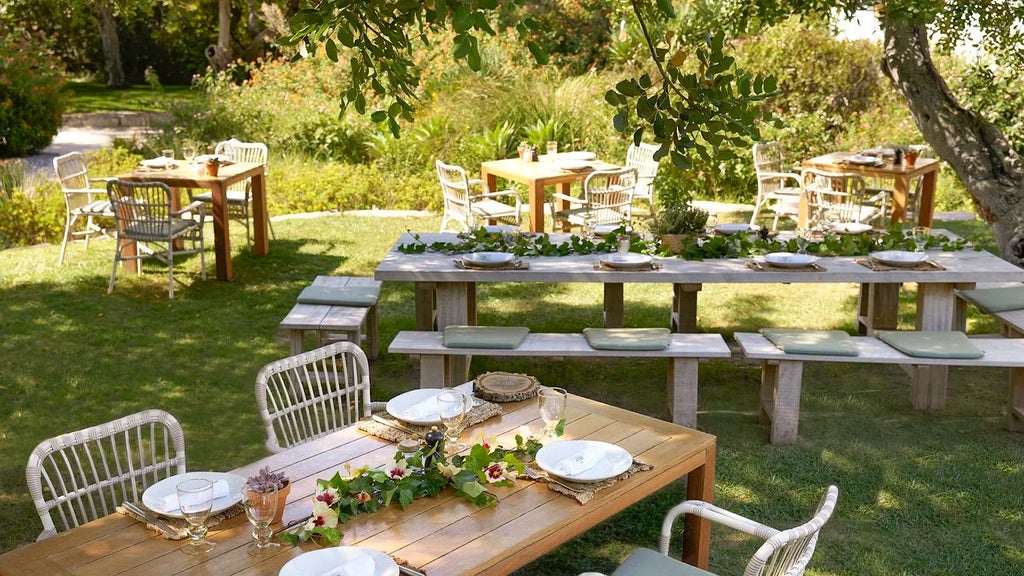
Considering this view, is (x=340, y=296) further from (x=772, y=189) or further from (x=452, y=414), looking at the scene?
(x=772, y=189)

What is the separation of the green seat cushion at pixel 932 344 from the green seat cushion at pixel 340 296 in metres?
2.86

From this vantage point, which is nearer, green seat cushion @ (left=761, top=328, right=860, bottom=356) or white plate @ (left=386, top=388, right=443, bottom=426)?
white plate @ (left=386, top=388, right=443, bottom=426)

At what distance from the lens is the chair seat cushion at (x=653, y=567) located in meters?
2.90

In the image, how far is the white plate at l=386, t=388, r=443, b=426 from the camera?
329cm

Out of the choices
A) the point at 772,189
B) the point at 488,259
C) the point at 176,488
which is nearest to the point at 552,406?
the point at 176,488

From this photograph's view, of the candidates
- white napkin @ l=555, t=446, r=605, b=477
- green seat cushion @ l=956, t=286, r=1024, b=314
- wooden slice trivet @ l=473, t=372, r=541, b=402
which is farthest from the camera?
green seat cushion @ l=956, t=286, r=1024, b=314

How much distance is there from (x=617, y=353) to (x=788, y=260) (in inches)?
44.2

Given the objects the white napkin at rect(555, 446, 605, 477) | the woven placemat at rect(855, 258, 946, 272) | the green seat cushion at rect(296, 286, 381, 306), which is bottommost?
the green seat cushion at rect(296, 286, 381, 306)

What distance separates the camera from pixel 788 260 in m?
5.39

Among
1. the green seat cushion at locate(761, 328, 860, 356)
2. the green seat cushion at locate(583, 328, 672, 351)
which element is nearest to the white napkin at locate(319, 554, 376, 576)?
the green seat cushion at locate(583, 328, 672, 351)

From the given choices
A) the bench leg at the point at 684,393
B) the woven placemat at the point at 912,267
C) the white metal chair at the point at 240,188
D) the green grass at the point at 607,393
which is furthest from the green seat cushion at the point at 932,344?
the white metal chair at the point at 240,188

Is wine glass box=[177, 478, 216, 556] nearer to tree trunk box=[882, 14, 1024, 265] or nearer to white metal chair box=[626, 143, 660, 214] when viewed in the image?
tree trunk box=[882, 14, 1024, 265]

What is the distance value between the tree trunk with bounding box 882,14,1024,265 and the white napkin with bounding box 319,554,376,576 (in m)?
6.28

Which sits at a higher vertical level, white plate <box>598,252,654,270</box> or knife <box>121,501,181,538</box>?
white plate <box>598,252,654,270</box>
